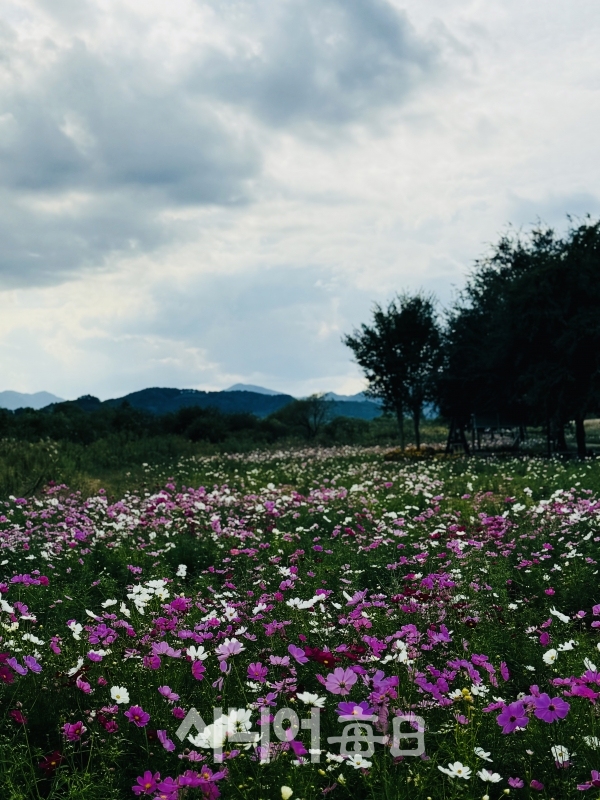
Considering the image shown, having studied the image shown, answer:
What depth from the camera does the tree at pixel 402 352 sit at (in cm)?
3195

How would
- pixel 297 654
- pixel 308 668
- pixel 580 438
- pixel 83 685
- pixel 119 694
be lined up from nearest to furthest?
pixel 297 654 < pixel 119 694 < pixel 83 685 < pixel 308 668 < pixel 580 438

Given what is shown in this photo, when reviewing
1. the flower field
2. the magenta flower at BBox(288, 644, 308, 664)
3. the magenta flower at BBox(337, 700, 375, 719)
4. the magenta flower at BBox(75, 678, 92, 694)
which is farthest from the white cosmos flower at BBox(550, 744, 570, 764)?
the magenta flower at BBox(75, 678, 92, 694)

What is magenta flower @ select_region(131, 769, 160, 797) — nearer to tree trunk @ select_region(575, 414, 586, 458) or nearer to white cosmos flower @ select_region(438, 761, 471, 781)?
white cosmos flower @ select_region(438, 761, 471, 781)

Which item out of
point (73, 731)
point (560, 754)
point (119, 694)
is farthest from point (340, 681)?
point (73, 731)

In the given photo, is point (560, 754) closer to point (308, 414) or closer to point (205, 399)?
point (308, 414)

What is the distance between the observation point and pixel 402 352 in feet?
105

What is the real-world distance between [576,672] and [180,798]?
2.35 m

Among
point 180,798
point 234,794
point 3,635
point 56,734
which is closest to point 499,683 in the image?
point 234,794

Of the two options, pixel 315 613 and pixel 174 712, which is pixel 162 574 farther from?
pixel 174 712

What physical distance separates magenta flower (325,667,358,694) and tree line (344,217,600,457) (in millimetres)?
19919

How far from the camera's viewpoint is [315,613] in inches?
169

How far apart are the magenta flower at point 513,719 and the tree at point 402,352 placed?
2942 cm

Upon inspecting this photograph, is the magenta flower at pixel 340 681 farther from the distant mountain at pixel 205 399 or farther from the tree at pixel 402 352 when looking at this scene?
the distant mountain at pixel 205 399

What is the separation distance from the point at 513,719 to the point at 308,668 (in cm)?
155
